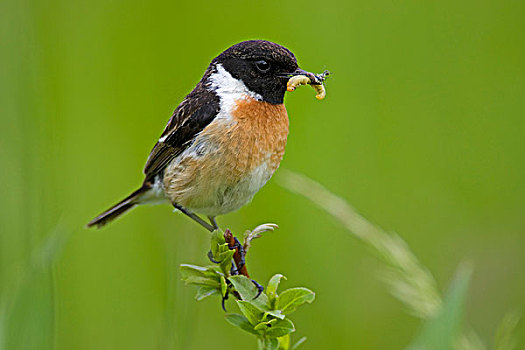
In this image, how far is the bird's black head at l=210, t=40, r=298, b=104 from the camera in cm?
274

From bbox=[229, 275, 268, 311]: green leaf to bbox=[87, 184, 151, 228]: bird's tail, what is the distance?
166 cm

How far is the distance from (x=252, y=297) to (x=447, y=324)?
1.38 feet

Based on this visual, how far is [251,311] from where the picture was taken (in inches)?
60.5

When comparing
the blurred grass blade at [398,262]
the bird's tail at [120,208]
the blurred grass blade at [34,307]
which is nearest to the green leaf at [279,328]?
the blurred grass blade at [34,307]

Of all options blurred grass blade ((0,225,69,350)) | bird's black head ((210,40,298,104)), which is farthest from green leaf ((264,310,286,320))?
bird's black head ((210,40,298,104))

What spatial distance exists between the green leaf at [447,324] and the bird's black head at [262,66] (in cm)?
148

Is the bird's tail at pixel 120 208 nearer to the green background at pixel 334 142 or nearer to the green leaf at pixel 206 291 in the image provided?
the green background at pixel 334 142

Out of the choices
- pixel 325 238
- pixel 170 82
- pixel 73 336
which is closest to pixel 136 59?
pixel 170 82

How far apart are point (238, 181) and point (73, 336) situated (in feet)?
3.17

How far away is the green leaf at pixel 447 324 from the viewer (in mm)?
1303

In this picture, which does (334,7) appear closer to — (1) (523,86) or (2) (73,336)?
(1) (523,86)

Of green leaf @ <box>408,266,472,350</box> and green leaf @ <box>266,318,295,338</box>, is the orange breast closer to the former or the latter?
green leaf @ <box>266,318,295,338</box>

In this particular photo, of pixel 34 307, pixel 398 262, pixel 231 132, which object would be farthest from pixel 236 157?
pixel 34 307

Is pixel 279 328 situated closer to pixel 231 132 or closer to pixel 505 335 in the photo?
pixel 505 335
